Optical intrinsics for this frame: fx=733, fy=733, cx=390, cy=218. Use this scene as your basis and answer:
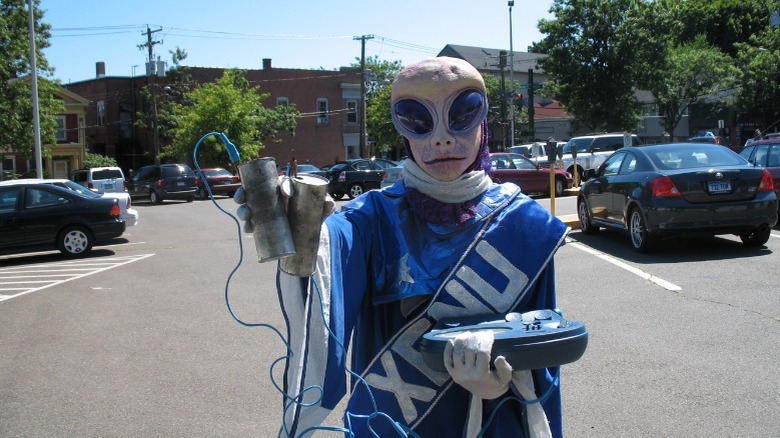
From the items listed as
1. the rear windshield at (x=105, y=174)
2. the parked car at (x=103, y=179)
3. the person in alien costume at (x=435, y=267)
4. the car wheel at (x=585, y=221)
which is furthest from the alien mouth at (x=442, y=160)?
the rear windshield at (x=105, y=174)

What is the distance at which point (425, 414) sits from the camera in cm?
218

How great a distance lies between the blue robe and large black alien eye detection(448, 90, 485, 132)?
0.25 m

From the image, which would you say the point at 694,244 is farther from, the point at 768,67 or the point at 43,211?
the point at 768,67

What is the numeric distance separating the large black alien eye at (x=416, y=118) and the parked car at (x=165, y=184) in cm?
2799

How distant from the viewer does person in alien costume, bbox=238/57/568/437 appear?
2143 mm

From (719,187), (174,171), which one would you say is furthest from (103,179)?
(719,187)

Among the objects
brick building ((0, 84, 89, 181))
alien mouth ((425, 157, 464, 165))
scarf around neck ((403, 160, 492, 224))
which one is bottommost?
scarf around neck ((403, 160, 492, 224))

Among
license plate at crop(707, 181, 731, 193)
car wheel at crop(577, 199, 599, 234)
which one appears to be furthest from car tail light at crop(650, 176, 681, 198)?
car wheel at crop(577, 199, 599, 234)

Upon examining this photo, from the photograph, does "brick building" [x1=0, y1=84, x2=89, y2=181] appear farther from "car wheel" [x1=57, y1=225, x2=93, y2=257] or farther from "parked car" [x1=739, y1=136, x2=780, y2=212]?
"parked car" [x1=739, y1=136, x2=780, y2=212]

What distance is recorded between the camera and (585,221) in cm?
1297

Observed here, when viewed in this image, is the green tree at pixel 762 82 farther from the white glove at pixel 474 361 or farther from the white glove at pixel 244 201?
the white glove at pixel 244 201

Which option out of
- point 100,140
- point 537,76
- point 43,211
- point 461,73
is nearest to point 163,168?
point 43,211

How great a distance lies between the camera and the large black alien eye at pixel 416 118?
2.31 metres

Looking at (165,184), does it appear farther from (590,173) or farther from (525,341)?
(525,341)
